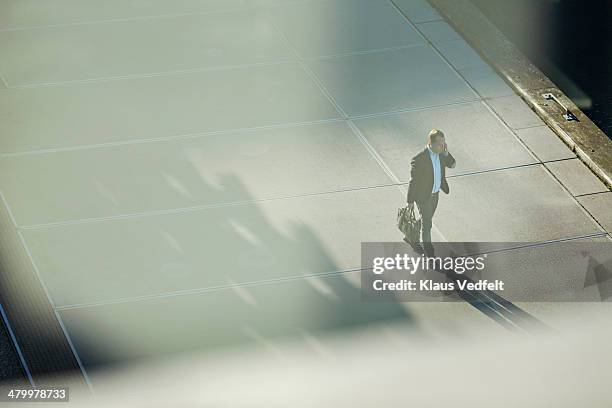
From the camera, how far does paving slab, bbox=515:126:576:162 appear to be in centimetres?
1372

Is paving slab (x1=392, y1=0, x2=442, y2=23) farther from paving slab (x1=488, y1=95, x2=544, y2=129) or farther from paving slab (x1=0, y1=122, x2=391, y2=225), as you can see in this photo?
paving slab (x1=0, y1=122, x2=391, y2=225)

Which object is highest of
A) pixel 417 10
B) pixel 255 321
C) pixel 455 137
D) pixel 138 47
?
pixel 417 10

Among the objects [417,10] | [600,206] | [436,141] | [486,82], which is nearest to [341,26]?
[417,10]

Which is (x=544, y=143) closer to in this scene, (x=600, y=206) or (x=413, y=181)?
(x=600, y=206)

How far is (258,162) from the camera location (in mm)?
13375

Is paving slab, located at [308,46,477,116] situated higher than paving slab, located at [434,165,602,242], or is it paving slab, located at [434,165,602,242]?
paving slab, located at [308,46,477,116]

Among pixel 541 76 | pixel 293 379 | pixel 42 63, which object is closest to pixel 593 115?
pixel 541 76

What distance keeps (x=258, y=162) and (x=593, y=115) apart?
16.1ft

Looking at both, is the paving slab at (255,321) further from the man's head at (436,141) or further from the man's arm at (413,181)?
the man's head at (436,141)

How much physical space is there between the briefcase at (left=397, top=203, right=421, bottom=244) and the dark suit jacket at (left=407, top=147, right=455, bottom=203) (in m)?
0.27

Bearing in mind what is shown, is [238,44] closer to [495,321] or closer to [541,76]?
[541,76]

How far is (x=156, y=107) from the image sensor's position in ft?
47.8

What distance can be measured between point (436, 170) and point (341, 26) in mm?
6050

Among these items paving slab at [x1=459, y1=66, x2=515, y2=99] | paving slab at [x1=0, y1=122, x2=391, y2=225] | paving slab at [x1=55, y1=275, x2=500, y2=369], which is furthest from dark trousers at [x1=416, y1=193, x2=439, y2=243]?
paving slab at [x1=459, y1=66, x2=515, y2=99]
